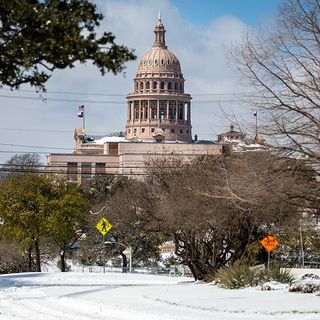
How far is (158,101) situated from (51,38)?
178 m

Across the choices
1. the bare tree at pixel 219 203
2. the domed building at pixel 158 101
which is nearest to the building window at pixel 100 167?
the domed building at pixel 158 101

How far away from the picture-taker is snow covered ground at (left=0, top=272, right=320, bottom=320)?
1924 centimetres

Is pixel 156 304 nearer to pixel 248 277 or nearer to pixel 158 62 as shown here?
pixel 248 277

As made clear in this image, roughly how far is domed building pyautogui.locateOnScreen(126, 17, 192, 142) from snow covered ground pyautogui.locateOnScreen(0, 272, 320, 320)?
15047cm

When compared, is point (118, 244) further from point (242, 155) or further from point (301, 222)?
point (242, 155)

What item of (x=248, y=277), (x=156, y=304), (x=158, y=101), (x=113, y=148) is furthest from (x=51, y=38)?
(x=158, y=101)

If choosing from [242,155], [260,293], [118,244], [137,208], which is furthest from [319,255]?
[260,293]

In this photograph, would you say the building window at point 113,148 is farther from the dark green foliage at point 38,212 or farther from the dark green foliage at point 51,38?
the dark green foliage at point 51,38

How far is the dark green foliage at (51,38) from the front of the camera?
8781mm

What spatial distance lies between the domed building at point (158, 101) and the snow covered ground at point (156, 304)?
150m

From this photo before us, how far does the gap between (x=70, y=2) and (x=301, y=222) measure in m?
28.8

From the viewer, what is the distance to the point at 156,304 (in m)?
22.3

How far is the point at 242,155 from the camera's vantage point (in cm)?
3002

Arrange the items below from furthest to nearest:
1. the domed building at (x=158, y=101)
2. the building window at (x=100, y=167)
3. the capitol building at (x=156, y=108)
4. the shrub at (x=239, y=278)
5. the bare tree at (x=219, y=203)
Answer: the domed building at (x=158, y=101) < the capitol building at (x=156, y=108) < the building window at (x=100, y=167) < the shrub at (x=239, y=278) < the bare tree at (x=219, y=203)
